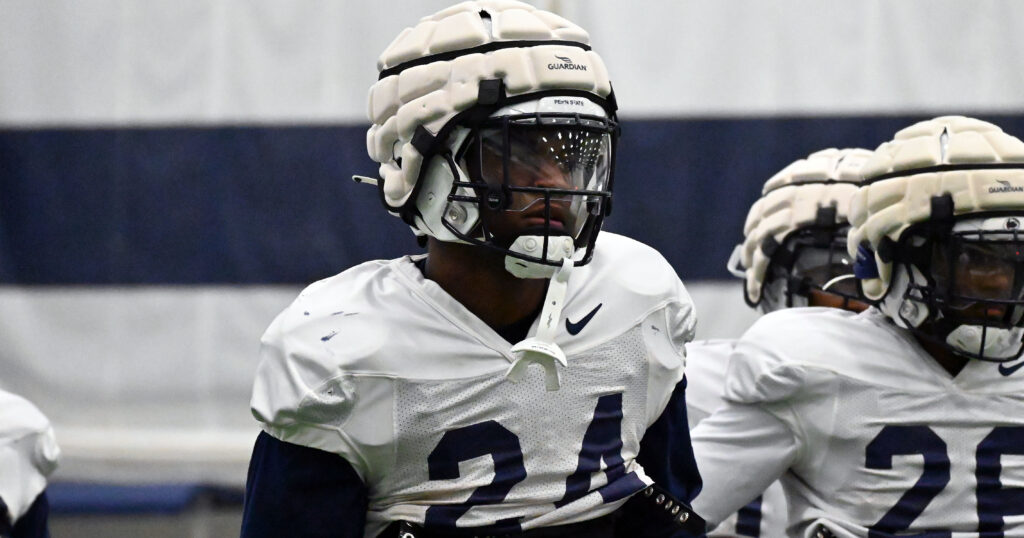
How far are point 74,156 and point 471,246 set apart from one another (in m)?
2.03

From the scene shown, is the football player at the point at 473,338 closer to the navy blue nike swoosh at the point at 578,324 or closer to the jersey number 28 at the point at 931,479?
the navy blue nike swoosh at the point at 578,324

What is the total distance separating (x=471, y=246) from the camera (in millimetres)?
1546

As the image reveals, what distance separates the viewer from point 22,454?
6.89 ft

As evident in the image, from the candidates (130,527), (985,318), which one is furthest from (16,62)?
(985,318)

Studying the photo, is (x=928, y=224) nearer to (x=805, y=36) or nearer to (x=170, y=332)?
(x=805, y=36)

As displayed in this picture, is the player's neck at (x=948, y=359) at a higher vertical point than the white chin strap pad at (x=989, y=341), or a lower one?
lower

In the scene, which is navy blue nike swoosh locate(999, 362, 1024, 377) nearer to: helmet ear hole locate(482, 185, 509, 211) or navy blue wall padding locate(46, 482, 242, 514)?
helmet ear hole locate(482, 185, 509, 211)

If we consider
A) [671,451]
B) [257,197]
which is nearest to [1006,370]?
[671,451]

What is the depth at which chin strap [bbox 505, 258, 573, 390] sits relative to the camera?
4.79 feet

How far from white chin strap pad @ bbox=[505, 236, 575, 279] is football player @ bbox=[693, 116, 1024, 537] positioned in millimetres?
596

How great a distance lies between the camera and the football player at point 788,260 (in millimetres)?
2586

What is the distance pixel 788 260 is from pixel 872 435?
83 cm

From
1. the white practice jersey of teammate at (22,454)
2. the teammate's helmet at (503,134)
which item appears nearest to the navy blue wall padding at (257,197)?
the white practice jersey of teammate at (22,454)

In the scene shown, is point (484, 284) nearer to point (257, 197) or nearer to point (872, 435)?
point (872, 435)
